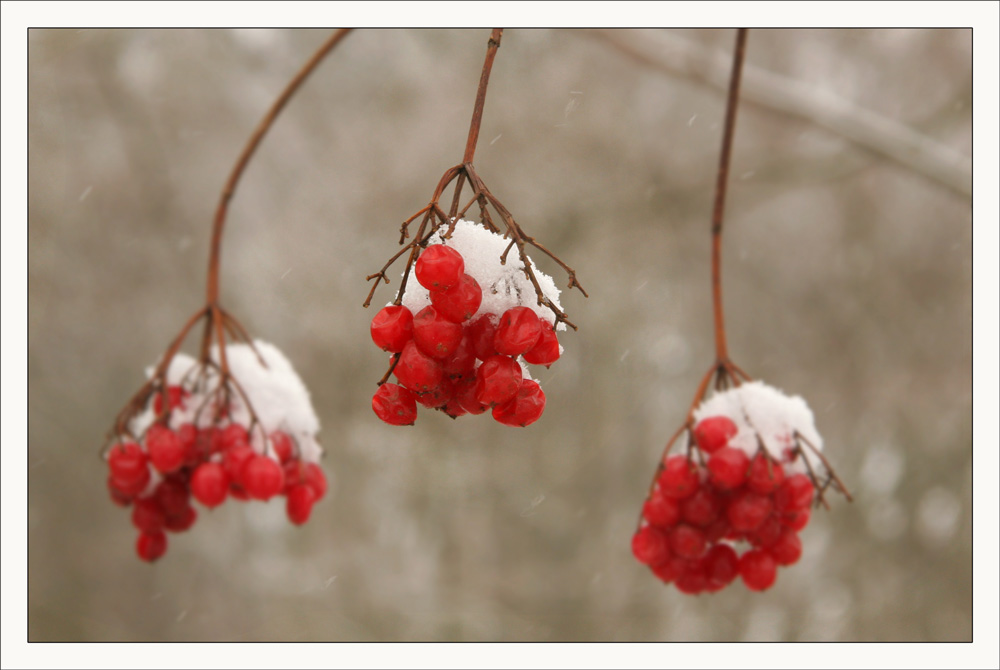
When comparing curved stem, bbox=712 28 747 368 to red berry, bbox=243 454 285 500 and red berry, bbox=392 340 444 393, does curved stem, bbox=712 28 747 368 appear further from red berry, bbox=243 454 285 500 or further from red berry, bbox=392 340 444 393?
red berry, bbox=243 454 285 500

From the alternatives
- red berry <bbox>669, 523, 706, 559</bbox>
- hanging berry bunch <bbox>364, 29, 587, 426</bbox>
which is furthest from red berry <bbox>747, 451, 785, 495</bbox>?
hanging berry bunch <bbox>364, 29, 587, 426</bbox>

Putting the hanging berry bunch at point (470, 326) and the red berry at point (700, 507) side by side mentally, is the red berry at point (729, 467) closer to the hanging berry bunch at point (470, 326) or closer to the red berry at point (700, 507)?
the red berry at point (700, 507)

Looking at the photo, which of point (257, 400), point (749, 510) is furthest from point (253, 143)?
point (749, 510)

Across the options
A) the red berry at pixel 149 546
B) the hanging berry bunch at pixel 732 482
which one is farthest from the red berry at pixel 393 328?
the red berry at pixel 149 546

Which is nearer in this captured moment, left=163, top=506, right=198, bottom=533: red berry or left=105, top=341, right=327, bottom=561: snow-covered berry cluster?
left=105, top=341, right=327, bottom=561: snow-covered berry cluster

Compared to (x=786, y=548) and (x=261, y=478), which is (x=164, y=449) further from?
(x=786, y=548)

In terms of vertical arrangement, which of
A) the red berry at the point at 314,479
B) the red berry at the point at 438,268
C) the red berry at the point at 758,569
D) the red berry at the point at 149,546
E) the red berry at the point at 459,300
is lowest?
the red berry at the point at 149,546
